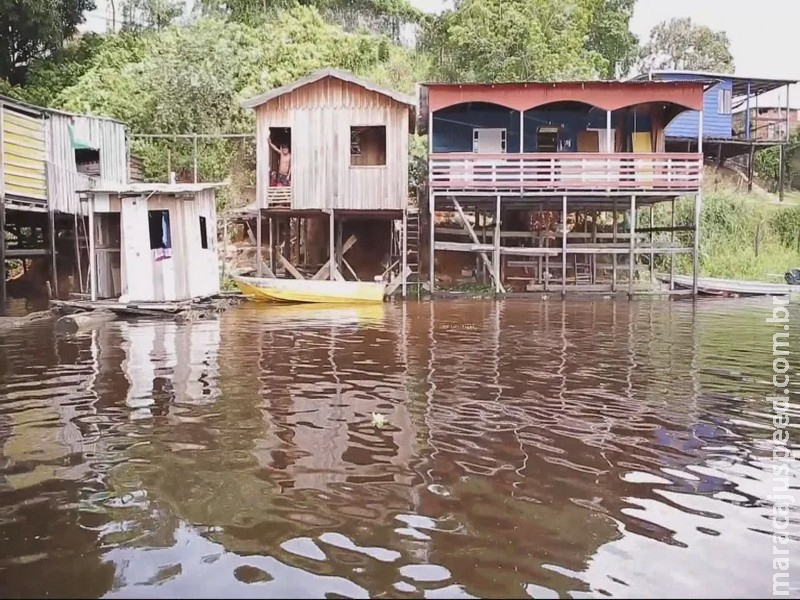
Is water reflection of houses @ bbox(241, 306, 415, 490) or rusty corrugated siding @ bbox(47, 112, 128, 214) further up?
rusty corrugated siding @ bbox(47, 112, 128, 214)

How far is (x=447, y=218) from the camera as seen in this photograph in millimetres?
28422

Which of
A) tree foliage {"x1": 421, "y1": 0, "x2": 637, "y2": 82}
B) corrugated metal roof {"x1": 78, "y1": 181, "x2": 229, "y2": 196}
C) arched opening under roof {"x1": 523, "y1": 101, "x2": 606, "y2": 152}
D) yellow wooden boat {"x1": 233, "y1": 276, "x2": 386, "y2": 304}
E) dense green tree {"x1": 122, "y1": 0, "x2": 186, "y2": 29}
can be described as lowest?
yellow wooden boat {"x1": 233, "y1": 276, "x2": 386, "y2": 304}

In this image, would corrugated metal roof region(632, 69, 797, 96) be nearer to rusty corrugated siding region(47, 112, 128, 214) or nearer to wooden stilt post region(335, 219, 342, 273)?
wooden stilt post region(335, 219, 342, 273)

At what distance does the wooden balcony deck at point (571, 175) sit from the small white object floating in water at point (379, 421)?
16193 mm

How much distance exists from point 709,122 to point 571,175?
14261 millimetres

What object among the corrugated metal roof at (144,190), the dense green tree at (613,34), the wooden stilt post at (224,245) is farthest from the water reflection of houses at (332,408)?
the dense green tree at (613,34)

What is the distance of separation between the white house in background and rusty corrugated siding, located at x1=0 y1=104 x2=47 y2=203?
7.19 feet

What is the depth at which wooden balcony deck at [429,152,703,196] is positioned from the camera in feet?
74.3

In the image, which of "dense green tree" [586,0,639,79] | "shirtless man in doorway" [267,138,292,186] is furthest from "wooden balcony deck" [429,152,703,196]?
"dense green tree" [586,0,639,79]

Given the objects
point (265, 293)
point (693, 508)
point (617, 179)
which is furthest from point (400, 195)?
point (693, 508)

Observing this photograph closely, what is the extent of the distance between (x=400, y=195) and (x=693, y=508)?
18650mm

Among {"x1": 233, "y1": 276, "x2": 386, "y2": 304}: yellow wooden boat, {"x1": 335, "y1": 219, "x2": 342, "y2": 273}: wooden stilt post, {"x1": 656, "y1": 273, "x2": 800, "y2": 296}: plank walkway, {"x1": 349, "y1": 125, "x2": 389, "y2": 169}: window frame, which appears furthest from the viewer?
{"x1": 335, "y1": 219, "x2": 342, "y2": 273}: wooden stilt post

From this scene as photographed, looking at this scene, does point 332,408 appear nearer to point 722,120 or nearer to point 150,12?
point 722,120
